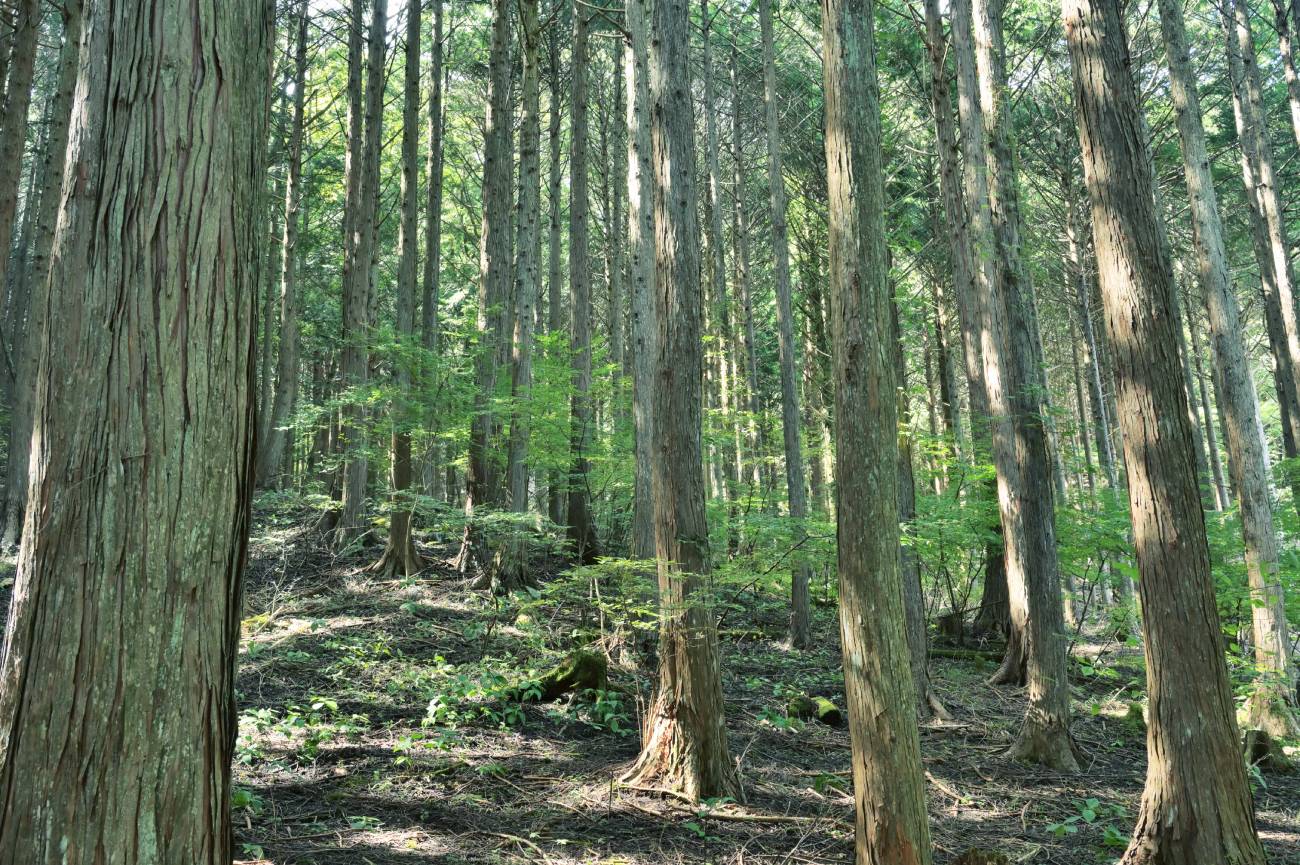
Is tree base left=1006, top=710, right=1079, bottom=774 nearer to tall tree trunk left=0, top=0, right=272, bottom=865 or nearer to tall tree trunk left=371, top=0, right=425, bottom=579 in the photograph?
tall tree trunk left=0, top=0, right=272, bottom=865

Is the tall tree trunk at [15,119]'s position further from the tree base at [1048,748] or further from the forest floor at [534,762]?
the tree base at [1048,748]

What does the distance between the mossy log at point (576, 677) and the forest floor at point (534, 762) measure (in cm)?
23

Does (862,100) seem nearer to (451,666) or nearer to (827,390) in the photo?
(451,666)

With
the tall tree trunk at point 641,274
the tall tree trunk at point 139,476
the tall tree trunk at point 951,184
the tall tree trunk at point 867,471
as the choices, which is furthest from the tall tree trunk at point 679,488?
the tall tree trunk at point 951,184

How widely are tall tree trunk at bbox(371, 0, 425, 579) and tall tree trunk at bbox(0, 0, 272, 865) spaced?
25.8 feet

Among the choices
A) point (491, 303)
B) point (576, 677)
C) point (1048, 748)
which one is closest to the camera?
point (1048, 748)

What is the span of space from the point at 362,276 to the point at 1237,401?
1186 cm

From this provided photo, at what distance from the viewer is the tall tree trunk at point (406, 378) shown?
11258mm

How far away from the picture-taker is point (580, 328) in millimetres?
15109

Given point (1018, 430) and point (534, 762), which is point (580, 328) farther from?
point (534, 762)

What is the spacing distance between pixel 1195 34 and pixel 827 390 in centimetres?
1302

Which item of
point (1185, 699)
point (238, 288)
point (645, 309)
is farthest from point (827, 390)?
point (238, 288)

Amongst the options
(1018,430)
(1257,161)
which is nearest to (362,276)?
(1018,430)

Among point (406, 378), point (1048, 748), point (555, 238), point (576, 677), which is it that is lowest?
point (1048, 748)
